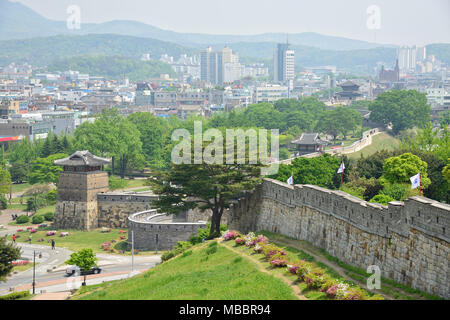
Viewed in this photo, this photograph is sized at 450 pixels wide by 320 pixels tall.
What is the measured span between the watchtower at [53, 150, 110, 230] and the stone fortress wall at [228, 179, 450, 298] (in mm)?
36648

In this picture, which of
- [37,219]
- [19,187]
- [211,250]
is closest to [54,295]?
[211,250]

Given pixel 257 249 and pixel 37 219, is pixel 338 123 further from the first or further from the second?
pixel 257 249

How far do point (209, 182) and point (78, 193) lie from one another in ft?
115

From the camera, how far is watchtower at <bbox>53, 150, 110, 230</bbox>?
8125 cm

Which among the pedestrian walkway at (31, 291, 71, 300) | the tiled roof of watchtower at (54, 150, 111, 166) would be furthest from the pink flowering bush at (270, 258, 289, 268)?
the tiled roof of watchtower at (54, 150, 111, 166)

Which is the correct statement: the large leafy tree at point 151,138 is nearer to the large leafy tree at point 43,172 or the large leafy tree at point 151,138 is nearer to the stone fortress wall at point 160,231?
the large leafy tree at point 43,172

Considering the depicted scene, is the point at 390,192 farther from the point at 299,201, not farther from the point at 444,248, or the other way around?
the point at 444,248

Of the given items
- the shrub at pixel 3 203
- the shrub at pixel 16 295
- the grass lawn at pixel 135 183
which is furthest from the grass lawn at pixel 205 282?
the grass lawn at pixel 135 183

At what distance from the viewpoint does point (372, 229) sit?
112 feet

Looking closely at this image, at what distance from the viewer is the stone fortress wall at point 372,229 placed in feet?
96.1

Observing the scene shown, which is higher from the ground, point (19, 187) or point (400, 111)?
point (400, 111)

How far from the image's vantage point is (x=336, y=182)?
67.2 meters

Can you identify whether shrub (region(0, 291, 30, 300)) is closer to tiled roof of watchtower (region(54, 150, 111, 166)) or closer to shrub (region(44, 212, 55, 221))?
tiled roof of watchtower (region(54, 150, 111, 166))

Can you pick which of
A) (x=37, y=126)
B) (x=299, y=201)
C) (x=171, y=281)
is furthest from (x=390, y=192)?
(x=37, y=126)
